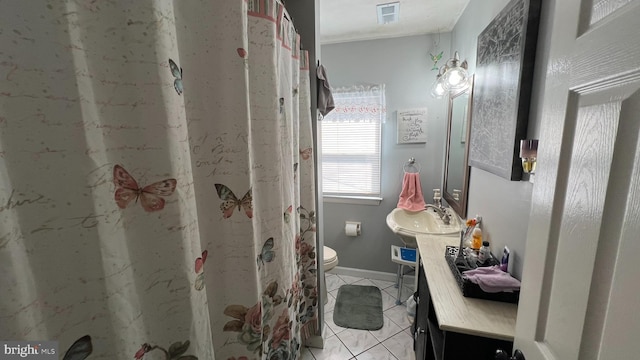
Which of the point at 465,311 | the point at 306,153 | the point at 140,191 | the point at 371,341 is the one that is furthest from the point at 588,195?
the point at 371,341

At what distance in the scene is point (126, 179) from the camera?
458mm

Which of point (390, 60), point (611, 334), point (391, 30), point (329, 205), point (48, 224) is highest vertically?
point (391, 30)

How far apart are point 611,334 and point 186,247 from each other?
0.80 metres

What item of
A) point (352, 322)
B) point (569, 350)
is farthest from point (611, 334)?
point (352, 322)

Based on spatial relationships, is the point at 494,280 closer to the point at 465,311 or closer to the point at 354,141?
the point at 465,311

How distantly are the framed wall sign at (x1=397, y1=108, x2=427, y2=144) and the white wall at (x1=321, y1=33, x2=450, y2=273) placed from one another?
0.05m

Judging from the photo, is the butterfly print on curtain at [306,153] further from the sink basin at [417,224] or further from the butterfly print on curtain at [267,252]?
the sink basin at [417,224]

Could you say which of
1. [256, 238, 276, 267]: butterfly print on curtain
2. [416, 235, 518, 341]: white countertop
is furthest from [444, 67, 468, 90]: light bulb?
[256, 238, 276, 267]: butterfly print on curtain

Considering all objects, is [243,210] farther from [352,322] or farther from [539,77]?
[352,322]

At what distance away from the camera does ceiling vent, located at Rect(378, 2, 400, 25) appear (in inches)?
70.4

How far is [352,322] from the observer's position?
2.04 m

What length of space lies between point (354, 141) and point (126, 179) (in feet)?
7.43

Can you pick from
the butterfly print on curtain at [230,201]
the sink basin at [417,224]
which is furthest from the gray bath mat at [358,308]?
the butterfly print on curtain at [230,201]

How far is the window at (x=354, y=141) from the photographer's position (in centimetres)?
242
